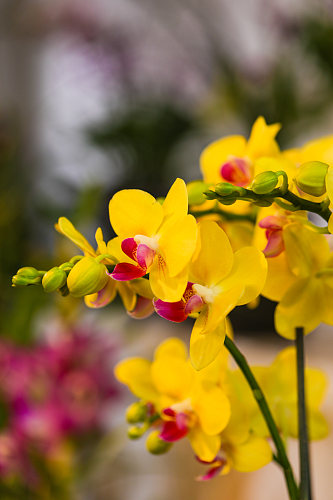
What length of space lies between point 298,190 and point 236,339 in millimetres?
685

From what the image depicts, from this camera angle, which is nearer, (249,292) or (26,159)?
(249,292)

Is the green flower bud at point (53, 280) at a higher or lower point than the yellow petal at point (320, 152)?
lower

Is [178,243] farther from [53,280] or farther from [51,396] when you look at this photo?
[51,396]

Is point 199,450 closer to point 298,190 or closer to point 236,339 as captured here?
point 298,190

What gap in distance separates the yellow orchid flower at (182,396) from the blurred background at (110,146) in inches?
9.4

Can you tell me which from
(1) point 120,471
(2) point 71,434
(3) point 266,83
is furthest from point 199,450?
(3) point 266,83

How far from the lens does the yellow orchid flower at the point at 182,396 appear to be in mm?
187

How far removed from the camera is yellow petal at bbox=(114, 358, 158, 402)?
8.4 inches

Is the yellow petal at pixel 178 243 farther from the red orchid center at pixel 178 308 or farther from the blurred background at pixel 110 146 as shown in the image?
the blurred background at pixel 110 146

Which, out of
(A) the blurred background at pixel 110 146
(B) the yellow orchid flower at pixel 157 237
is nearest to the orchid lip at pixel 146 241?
(B) the yellow orchid flower at pixel 157 237

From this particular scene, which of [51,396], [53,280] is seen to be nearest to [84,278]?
[53,280]

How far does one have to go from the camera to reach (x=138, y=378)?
0.22m

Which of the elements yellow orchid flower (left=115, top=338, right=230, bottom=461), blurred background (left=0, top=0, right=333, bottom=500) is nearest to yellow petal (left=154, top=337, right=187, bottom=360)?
yellow orchid flower (left=115, top=338, right=230, bottom=461)

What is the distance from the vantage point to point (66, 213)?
1.01 m
